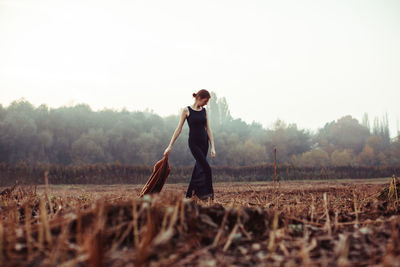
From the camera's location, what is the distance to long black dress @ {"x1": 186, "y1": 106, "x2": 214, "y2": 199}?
23.0ft

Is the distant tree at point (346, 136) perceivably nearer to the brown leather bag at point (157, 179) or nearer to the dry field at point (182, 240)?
the brown leather bag at point (157, 179)

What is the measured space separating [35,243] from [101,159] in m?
56.9

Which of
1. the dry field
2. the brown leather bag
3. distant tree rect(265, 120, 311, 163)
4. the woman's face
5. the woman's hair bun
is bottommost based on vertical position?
the dry field

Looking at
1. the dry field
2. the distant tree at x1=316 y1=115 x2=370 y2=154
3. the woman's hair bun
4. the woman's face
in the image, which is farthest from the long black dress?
the distant tree at x1=316 y1=115 x2=370 y2=154

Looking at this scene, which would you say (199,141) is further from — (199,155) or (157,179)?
(157,179)

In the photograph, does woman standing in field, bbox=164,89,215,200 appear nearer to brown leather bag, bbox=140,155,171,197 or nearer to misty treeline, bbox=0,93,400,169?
brown leather bag, bbox=140,155,171,197

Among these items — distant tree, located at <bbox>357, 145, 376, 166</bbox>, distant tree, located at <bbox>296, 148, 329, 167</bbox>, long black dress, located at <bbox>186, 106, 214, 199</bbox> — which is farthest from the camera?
distant tree, located at <bbox>357, 145, 376, 166</bbox>

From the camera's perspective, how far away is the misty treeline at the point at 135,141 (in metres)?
51.7

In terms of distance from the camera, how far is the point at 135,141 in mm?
60438

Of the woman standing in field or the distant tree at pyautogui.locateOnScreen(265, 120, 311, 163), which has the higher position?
the distant tree at pyautogui.locateOnScreen(265, 120, 311, 163)

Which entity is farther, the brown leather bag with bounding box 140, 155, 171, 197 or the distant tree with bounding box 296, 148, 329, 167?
the distant tree with bounding box 296, 148, 329, 167

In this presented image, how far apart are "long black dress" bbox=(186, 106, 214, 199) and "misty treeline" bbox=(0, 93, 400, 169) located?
43.6m

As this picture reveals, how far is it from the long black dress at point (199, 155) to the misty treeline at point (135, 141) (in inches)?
1716

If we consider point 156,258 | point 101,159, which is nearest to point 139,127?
point 101,159
